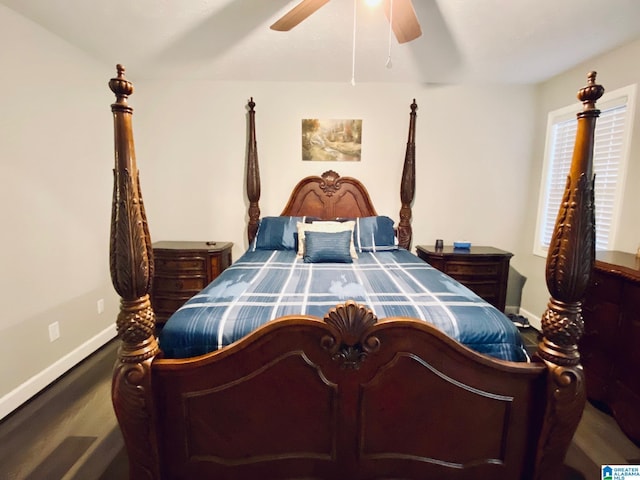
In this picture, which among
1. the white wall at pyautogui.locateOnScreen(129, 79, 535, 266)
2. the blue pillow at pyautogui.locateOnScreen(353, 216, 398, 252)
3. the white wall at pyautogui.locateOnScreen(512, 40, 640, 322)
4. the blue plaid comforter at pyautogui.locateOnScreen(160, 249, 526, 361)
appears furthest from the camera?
the white wall at pyautogui.locateOnScreen(129, 79, 535, 266)

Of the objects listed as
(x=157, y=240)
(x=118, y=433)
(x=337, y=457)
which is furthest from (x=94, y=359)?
(x=337, y=457)

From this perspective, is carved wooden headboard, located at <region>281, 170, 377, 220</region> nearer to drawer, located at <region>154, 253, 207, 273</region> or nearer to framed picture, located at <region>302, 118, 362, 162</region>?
framed picture, located at <region>302, 118, 362, 162</region>

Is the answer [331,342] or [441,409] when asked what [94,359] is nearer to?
[331,342]

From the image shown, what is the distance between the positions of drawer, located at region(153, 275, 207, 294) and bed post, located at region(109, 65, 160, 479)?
179 cm

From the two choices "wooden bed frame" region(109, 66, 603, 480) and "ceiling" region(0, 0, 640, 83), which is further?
"ceiling" region(0, 0, 640, 83)

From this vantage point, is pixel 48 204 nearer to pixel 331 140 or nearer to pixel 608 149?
pixel 331 140

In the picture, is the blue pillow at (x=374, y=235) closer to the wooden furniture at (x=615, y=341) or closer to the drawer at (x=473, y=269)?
the drawer at (x=473, y=269)

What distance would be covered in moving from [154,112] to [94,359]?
2.41 meters

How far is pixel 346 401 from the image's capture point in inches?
49.1

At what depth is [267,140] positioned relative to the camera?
10.7ft

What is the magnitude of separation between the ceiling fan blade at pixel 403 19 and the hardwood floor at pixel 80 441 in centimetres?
241

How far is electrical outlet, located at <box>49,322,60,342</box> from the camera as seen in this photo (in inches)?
86.8

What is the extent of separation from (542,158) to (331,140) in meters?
2.17

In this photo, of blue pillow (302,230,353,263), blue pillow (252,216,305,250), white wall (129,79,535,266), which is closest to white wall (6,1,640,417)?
white wall (129,79,535,266)
